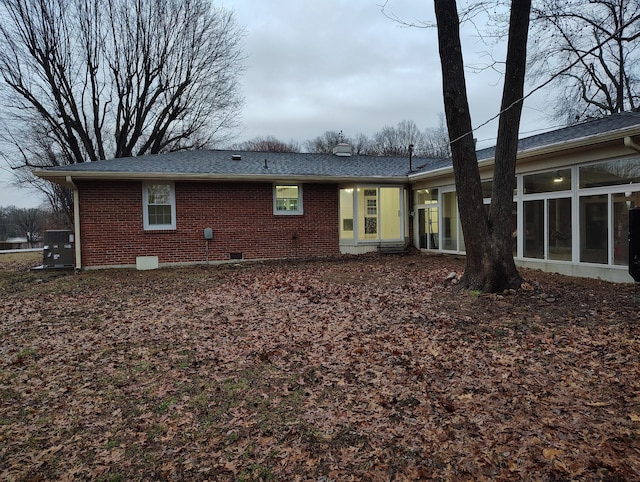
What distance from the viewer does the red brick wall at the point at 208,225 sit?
1205cm

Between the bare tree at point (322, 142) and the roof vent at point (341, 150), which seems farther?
the bare tree at point (322, 142)

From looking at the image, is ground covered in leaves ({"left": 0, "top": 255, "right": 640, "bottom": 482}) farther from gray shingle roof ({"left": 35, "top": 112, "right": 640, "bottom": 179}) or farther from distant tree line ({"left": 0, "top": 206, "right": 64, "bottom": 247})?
distant tree line ({"left": 0, "top": 206, "right": 64, "bottom": 247})

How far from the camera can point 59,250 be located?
12820 mm

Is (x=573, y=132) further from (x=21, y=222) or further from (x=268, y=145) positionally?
(x=21, y=222)

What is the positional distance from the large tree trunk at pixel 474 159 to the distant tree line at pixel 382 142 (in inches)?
1433

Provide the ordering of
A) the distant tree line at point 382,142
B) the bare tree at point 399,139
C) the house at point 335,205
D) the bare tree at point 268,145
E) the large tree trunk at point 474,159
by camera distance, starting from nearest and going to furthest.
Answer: the large tree trunk at point 474,159, the house at point 335,205, the distant tree line at point 382,142, the bare tree at point 399,139, the bare tree at point 268,145

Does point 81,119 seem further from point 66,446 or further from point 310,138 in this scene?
point 310,138

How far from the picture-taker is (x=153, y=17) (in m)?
20.8

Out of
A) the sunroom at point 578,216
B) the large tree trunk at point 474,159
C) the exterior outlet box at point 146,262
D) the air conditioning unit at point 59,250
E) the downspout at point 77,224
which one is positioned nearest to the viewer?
the large tree trunk at point 474,159

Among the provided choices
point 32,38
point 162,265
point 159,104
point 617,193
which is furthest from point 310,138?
point 617,193

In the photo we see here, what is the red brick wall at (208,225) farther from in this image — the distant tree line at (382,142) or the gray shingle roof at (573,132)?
the distant tree line at (382,142)

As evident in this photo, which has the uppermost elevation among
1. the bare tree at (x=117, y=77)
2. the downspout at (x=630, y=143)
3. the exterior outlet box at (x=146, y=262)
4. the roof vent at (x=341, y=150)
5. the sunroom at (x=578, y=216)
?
the bare tree at (x=117, y=77)

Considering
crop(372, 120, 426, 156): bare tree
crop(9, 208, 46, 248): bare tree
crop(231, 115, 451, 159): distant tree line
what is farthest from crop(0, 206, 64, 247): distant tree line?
crop(372, 120, 426, 156): bare tree

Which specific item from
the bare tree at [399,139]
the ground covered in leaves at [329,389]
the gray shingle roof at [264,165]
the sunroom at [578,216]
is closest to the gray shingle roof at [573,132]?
the gray shingle roof at [264,165]
